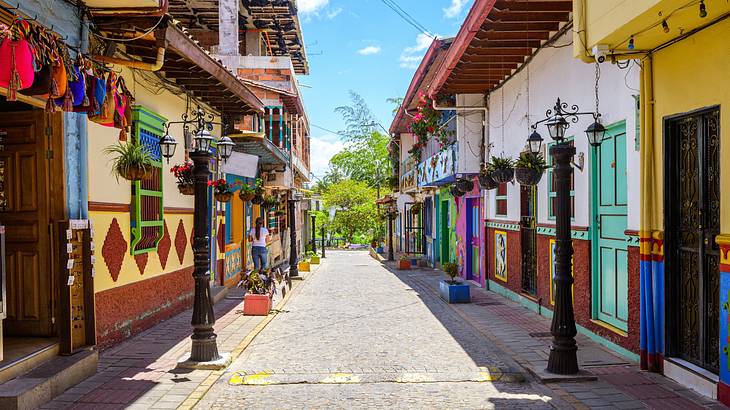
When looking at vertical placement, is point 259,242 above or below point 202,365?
above

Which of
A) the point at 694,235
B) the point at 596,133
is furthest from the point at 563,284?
the point at 596,133

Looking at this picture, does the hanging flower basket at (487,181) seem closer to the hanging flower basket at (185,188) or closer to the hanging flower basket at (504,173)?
the hanging flower basket at (504,173)

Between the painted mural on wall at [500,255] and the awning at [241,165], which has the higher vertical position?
the awning at [241,165]

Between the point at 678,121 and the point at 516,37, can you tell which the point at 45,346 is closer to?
the point at 678,121

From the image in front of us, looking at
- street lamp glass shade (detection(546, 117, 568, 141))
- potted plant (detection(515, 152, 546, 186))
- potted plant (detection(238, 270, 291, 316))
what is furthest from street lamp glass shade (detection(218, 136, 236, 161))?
street lamp glass shade (detection(546, 117, 568, 141))

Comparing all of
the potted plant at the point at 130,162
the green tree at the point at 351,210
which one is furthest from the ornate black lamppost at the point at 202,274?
the green tree at the point at 351,210

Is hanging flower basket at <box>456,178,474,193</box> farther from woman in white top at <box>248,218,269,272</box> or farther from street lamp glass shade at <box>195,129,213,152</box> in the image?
street lamp glass shade at <box>195,129,213,152</box>

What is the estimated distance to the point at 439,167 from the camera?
679 inches

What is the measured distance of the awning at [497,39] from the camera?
9062 mm

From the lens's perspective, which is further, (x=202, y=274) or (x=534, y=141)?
(x=534, y=141)

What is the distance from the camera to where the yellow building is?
18.2 feet

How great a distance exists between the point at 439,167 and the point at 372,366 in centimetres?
1052

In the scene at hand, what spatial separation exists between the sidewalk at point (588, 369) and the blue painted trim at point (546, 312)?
0.26ft

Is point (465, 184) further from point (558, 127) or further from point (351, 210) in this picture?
point (351, 210)
